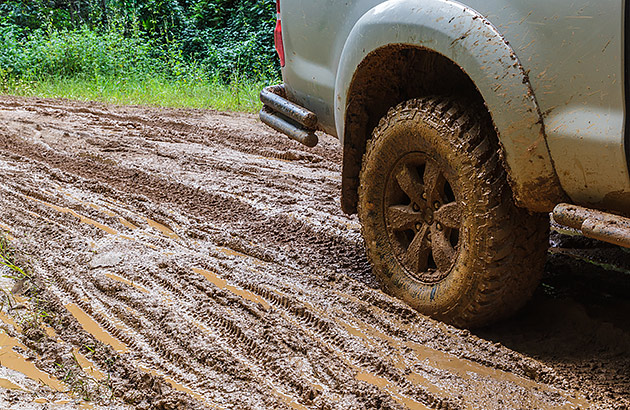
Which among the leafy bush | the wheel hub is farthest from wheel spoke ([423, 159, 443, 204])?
the leafy bush

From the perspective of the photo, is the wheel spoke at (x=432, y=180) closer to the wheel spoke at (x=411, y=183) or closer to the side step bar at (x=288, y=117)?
the wheel spoke at (x=411, y=183)

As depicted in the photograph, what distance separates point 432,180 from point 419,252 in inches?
13.5

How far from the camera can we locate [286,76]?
380 cm

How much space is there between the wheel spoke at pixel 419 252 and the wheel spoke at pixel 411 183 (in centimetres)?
14

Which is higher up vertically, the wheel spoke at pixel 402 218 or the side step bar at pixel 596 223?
the side step bar at pixel 596 223

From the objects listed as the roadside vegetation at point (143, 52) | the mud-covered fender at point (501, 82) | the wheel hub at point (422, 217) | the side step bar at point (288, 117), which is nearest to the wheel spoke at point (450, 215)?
the wheel hub at point (422, 217)

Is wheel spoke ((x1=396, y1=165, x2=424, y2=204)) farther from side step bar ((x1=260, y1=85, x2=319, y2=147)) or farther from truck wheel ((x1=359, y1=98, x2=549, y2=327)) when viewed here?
side step bar ((x1=260, y1=85, x2=319, y2=147))

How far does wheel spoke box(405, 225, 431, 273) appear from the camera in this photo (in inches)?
112

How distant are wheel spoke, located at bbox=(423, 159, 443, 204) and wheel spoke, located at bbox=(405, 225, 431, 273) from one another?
0.50 feet

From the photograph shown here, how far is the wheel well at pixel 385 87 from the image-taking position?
286 centimetres

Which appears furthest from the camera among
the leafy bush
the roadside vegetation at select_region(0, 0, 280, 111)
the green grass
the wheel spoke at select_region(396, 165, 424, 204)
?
the leafy bush

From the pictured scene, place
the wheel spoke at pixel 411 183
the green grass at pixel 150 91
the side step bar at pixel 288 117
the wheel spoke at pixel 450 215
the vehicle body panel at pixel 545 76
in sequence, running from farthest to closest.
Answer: the green grass at pixel 150 91 < the side step bar at pixel 288 117 < the wheel spoke at pixel 411 183 < the wheel spoke at pixel 450 215 < the vehicle body panel at pixel 545 76

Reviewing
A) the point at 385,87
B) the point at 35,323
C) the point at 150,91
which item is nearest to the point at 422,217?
the point at 385,87

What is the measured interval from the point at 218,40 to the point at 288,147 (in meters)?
8.93
